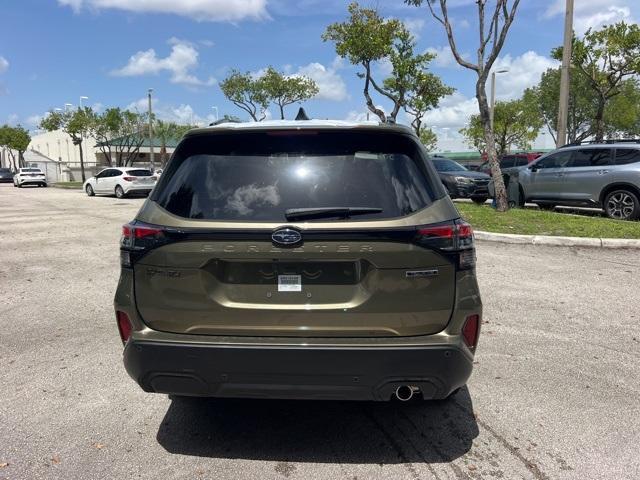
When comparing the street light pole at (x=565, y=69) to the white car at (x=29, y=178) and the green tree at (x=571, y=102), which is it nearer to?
the green tree at (x=571, y=102)

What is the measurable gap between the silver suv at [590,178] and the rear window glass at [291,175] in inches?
417

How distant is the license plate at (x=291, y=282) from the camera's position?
269 cm

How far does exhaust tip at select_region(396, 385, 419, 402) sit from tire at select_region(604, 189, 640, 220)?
10762 mm

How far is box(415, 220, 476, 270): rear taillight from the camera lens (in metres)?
2.68

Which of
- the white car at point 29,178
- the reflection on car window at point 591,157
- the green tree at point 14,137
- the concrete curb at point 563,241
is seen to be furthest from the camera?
the green tree at point 14,137

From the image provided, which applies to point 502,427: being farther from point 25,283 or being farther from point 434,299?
point 25,283

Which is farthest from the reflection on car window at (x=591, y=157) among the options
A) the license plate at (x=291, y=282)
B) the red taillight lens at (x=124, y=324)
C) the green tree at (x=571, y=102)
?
the green tree at (x=571, y=102)

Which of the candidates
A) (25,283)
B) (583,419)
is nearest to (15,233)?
(25,283)

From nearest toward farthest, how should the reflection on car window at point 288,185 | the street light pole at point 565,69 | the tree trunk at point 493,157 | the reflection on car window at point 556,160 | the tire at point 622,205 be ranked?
the reflection on car window at point 288,185
the tire at point 622,205
the tree trunk at point 493,157
the reflection on car window at point 556,160
the street light pole at point 565,69

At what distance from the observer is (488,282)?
22.3ft

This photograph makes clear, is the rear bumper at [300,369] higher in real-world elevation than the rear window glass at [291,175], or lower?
lower

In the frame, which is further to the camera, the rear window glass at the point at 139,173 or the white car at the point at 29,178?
the white car at the point at 29,178

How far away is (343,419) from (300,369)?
3.17 feet

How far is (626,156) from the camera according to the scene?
38.3 ft
